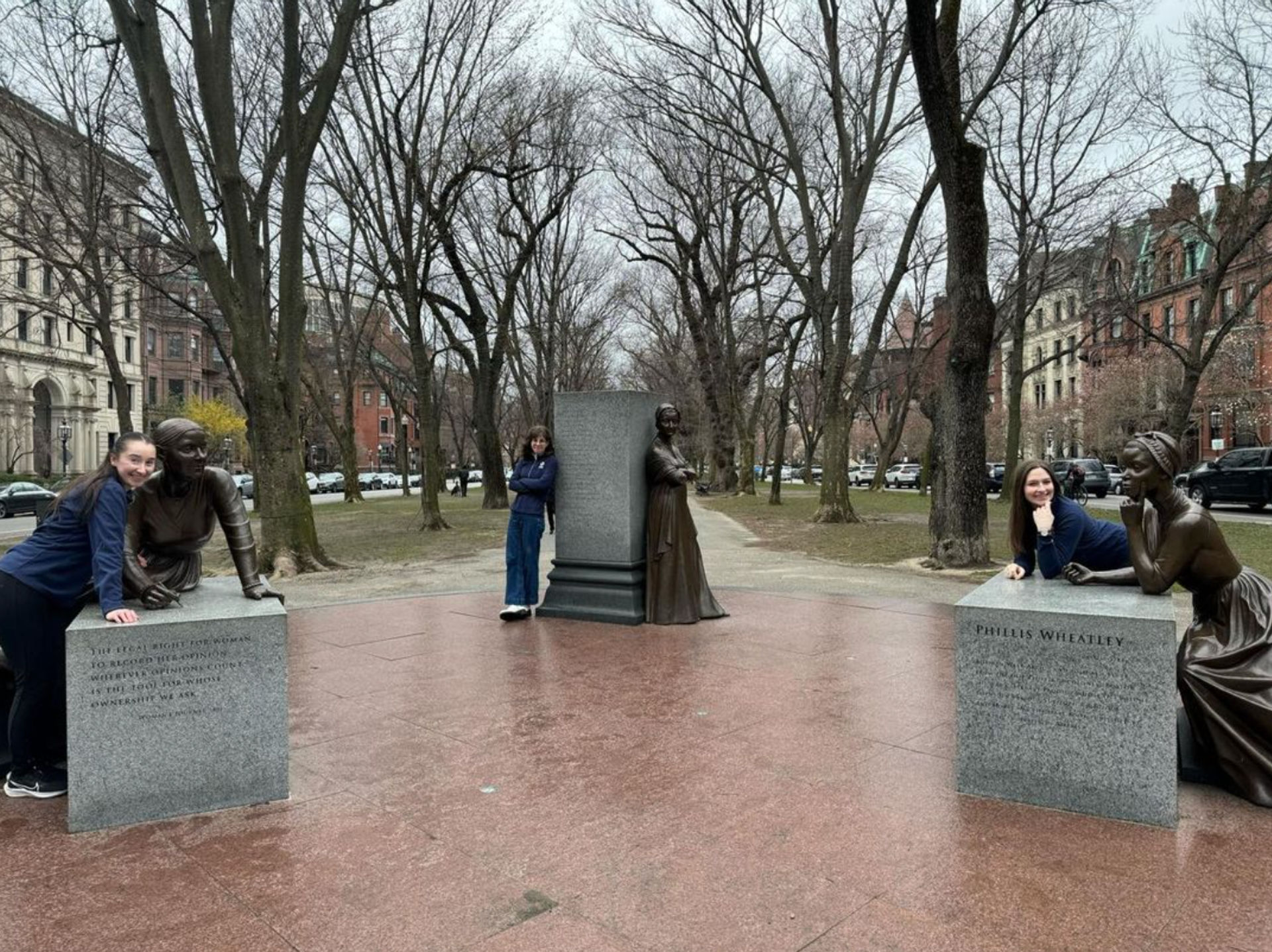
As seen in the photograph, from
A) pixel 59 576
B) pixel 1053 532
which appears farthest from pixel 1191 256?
pixel 59 576

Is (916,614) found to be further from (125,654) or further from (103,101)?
(103,101)

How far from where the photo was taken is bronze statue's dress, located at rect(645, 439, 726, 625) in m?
8.31

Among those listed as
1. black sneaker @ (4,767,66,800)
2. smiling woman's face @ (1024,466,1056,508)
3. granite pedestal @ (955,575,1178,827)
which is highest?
smiling woman's face @ (1024,466,1056,508)

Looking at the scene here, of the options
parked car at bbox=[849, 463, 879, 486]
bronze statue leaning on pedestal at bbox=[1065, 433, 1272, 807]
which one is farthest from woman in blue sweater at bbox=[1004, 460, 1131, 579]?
parked car at bbox=[849, 463, 879, 486]

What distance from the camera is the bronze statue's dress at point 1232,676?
3.71m

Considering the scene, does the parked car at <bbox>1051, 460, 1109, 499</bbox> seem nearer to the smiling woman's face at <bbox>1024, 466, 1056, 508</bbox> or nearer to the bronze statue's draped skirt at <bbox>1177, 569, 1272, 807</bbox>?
the smiling woman's face at <bbox>1024, 466, 1056, 508</bbox>

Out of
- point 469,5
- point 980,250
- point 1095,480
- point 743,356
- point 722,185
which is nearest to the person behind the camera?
point 980,250

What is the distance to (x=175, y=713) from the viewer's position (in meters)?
3.71

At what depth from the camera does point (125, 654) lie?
3.62m

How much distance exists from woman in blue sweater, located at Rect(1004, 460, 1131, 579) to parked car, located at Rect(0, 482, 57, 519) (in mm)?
37500

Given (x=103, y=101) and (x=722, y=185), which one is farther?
(x=722, y=185)

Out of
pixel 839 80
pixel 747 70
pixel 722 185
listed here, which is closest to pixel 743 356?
pixel 722 185

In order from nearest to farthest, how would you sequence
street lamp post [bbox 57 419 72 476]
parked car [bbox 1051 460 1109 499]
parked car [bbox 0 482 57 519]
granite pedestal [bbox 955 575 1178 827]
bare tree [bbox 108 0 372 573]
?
granite pedestal [bbox 955 575 1178 827], bare tree [bbox 108 0 372 573], parked car [bbox 0 482 57 519], parked car [bbox 1051 460 1109 499], street lamp post [bbox 57 419 72 476]

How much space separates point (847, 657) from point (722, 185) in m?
26.1
